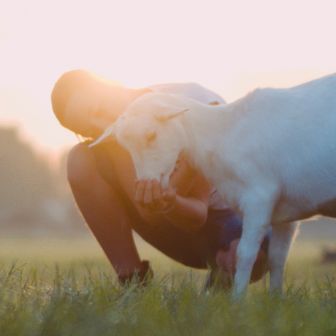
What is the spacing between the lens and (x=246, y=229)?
4992 millimetres

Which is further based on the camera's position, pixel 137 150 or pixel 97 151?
pixel 97 151

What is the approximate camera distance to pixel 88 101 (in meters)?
5.93

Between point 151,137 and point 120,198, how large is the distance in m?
1.14

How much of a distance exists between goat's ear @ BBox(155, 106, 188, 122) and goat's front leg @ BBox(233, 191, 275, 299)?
52cm

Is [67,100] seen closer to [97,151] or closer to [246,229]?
[97,151]

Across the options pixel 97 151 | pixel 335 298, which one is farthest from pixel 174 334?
pixel 97 151

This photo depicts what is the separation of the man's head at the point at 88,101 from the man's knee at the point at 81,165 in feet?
0.48

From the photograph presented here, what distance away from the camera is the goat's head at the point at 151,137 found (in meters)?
4.93

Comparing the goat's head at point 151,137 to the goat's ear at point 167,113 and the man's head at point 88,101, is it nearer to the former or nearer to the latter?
the goat's ear at point 167,113

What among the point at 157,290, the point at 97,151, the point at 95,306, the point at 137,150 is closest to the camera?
the point at 95,306

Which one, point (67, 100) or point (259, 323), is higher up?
point (67, 100)

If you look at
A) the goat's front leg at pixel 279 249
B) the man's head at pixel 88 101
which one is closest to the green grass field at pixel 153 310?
the goat's front leg at pixel 279 249

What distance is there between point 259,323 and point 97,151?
2.28 m

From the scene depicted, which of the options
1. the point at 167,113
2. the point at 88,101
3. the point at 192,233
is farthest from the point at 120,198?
the point at 167,113
